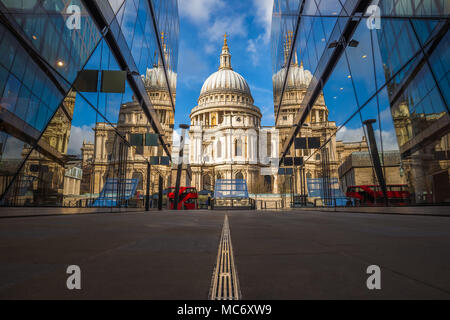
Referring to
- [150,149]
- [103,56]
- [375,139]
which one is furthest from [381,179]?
[150,149]

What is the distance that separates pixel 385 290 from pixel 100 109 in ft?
28.4

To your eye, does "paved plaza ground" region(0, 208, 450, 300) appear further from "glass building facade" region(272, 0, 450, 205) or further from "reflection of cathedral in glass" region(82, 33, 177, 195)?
"reflection of cathedral in glass" region(82, 33, 177, 195)

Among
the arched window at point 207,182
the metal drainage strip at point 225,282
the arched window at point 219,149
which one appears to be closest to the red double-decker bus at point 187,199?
the metal drainage strip at point 225,282

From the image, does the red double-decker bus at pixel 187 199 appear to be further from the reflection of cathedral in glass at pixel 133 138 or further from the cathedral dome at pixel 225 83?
the cathedral dome at pixel 225 83

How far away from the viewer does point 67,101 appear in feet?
21.4

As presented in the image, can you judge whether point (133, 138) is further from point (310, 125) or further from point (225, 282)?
point (225, 282)

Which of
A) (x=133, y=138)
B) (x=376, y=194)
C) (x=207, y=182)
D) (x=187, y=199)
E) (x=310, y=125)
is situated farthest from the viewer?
(x=207, y=182)

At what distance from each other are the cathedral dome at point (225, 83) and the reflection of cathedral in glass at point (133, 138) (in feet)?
200

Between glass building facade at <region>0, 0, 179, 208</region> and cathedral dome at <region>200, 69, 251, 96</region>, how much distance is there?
229ft

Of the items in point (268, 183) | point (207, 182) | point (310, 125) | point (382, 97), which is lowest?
point (382, 97)

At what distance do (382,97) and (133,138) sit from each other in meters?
9.21

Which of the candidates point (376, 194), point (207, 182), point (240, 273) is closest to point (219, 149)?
point (207, 182)

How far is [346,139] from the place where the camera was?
8.77 meters
